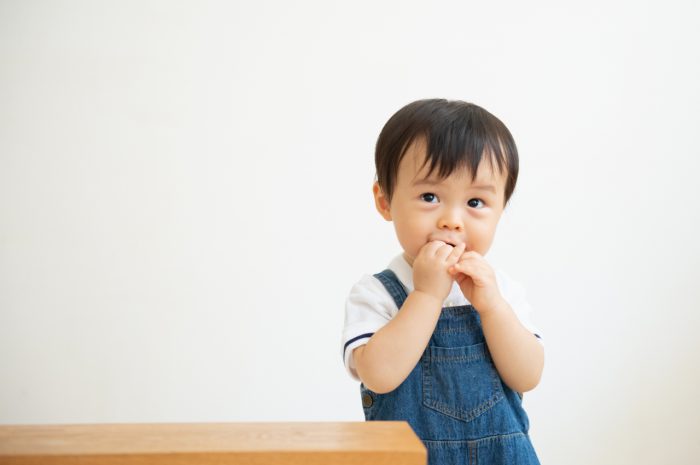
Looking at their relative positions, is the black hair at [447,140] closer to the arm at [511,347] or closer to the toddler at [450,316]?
the toddler at [450,316]

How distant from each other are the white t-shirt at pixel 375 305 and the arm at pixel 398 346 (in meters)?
0.03

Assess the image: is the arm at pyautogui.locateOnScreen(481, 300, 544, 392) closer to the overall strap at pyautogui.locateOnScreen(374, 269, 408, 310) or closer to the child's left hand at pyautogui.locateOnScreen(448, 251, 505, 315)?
the child's left hand at pyautogui.locateOnScreen(448, 251, 505, 315)

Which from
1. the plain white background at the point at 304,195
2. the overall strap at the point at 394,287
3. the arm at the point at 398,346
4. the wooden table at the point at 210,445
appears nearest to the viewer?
the wooden table at the point at 210,445

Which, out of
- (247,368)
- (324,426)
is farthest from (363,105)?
(324,426)

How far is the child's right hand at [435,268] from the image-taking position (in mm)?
938

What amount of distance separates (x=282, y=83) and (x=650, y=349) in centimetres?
126

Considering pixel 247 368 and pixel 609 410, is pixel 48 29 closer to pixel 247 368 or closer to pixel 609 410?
pixel 247 368

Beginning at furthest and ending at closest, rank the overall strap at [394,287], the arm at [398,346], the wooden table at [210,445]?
the overall strap at [394,287] → the arm at [398,346] → the wooden table at [210,445]

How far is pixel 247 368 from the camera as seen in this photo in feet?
6.88

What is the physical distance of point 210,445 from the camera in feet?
1.48

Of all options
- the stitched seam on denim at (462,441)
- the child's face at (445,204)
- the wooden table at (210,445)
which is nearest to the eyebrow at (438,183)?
the child's face at (445,204)

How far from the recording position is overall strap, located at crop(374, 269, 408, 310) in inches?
40.0

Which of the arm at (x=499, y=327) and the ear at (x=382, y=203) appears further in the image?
the ear at (x=382, y=203)

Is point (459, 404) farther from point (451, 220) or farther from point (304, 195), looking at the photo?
point (304, 195)
